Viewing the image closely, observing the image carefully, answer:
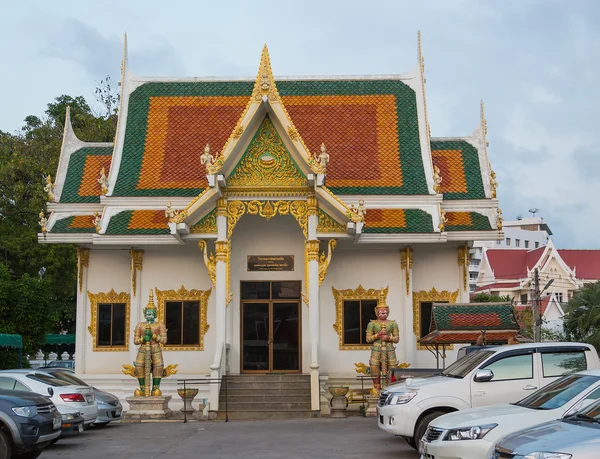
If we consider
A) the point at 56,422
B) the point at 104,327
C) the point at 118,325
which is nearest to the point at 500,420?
the point at 56,422

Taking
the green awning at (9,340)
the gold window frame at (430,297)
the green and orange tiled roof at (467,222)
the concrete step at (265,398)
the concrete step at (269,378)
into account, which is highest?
the green and orange tiled roof at (467,222)

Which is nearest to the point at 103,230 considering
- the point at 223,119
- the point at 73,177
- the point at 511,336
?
the point at 73,177

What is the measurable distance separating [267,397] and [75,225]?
290 inches

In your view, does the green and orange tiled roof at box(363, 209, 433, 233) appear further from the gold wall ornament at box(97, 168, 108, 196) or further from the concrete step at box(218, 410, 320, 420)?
the gold wall ornament at box(97, 168, 108, 196)

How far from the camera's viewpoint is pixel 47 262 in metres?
37.7

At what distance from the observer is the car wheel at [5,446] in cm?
1259

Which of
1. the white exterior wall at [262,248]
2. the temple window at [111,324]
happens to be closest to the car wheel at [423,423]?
the white exterior wall at [262,248]

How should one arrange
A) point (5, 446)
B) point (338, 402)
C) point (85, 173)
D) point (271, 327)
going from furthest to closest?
point (85, 173) → point (271, 327) → point (338, 402) → point (5, 446)

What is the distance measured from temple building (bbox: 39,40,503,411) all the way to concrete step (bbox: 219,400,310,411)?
101cm

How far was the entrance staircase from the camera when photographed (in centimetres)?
2072

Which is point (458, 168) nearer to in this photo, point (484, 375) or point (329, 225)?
point (329, 225)

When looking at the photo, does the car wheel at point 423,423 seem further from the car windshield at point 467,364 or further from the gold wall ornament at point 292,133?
the gold wall ornament at point 292,133

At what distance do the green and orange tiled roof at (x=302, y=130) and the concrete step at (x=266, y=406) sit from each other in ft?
20.2

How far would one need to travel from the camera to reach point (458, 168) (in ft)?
85.0
